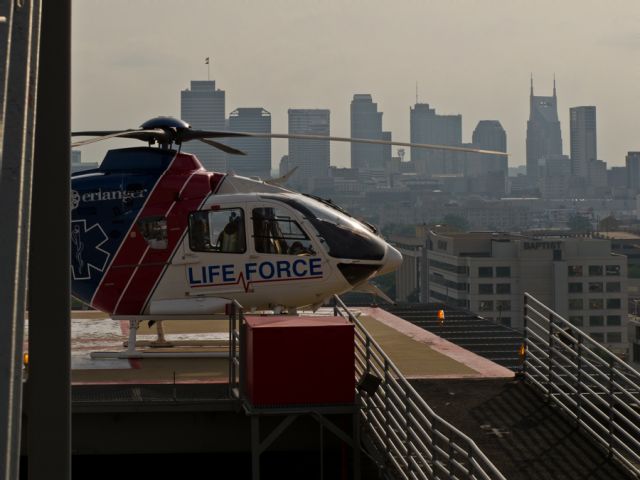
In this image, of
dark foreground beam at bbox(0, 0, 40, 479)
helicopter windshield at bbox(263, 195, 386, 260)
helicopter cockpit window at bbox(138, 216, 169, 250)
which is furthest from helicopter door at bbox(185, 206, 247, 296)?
dark foreground beam at bbox(0, 0, 40, 479)

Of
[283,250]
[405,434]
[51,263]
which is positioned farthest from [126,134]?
[51,263]

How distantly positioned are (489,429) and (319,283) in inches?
189

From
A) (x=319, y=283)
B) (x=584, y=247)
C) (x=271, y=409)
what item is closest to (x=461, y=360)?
(x=319, y=283)

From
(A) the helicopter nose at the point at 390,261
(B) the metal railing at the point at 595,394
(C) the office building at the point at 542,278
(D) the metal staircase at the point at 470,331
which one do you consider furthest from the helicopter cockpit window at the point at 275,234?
(C) the office building at the point at 542,278

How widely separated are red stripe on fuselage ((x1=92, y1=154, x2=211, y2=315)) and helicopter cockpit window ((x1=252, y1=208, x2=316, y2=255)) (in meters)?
0.98

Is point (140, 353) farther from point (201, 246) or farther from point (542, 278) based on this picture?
point (542, 278)

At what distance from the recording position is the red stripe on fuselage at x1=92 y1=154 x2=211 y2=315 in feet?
56.9

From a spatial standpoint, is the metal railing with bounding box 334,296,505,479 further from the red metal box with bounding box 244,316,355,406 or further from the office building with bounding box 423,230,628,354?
the office building with bounding box 423,230,628,354

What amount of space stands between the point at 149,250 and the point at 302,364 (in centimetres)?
511

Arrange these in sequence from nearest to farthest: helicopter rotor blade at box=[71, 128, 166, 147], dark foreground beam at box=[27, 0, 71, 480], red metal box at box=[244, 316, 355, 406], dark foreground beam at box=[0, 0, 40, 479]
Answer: dark foreground beam at box=[0, 0, 40, 479] < dark foreground beam at box=[27, 0, 71, 480] < red metal box at box=[244, 316, 355, 406] < helicopter rotor blade at box=[71, 128, 166, 147]

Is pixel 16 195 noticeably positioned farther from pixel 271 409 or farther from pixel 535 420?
pixel 535 420

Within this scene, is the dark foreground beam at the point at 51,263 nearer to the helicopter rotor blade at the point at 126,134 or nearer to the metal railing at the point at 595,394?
the metal railing at the point at 595,394

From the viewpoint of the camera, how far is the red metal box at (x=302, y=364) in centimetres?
1296

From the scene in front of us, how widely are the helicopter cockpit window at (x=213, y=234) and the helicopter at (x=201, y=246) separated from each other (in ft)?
0.05
